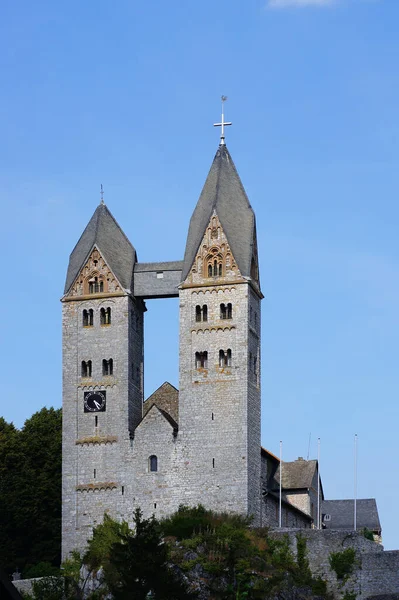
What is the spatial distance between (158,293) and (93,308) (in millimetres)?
3610

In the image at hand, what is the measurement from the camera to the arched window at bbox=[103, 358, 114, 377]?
91.8 metres

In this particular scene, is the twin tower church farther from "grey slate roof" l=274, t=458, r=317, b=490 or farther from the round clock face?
"grey slate roof" l=274, t=458, r=317, b=490

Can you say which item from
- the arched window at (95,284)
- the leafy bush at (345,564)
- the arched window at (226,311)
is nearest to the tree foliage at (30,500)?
the arched window at (95,284)

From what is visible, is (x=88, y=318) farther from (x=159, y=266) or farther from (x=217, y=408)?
(x=217, y=408)

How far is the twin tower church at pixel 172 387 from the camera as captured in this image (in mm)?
88938

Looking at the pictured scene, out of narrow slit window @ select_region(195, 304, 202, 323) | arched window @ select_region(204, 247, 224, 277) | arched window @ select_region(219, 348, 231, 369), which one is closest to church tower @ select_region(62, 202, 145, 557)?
narrow slit window @ select_region(195, 304, 202, 323)

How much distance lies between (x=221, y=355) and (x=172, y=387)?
5.72 m

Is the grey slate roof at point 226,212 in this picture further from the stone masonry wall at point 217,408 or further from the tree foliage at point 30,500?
the tree foliage at point 30,500

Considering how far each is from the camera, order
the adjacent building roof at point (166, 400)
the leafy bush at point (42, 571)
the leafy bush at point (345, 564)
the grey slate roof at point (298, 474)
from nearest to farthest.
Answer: the leafy bush at point (345, 564)
the leafy bush at point (42, 571)
the adjacent building roof at point (166, 400)
the grey slate roof at point (298, 474)

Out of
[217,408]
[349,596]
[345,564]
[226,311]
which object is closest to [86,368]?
[217,408]

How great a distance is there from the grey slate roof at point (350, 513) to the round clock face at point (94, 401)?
26.9m

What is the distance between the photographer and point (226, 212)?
92.6 metres

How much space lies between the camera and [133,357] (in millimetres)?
92500

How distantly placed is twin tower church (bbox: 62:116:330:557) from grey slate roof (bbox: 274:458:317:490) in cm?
650
